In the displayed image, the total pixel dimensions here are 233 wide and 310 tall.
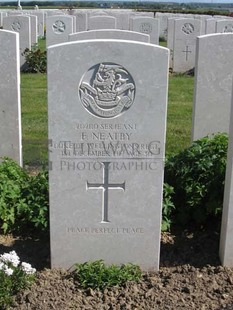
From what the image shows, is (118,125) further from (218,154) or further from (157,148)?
(218,154)

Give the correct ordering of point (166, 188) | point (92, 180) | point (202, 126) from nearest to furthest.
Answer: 1. point (92, 180)
2. point (166, 188)
3. point (202, 126)

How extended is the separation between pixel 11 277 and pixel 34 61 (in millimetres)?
10755

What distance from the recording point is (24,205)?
15.8 feet

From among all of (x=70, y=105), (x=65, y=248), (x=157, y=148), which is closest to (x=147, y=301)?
(x=65, y=248)

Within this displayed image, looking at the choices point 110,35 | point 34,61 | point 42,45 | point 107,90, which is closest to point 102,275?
point 107,90

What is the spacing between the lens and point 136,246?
4328 millimetres

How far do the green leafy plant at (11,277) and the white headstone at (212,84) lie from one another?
125 inches

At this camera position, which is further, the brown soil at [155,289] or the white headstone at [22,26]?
the white headstone at [22,26]

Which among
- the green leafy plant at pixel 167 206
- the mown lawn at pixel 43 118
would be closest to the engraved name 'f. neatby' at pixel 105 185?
the green leafy plant at pixel 167 206

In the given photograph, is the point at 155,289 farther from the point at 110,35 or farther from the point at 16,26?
the point at 16,26

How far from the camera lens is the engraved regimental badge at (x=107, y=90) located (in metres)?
3.95

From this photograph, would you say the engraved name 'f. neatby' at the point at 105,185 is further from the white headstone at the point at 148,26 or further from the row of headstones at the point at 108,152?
the white headstone at the point at 148,26

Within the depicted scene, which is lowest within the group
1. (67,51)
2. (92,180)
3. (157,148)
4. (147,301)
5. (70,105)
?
(147,301)

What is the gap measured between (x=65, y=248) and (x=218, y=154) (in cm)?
168
